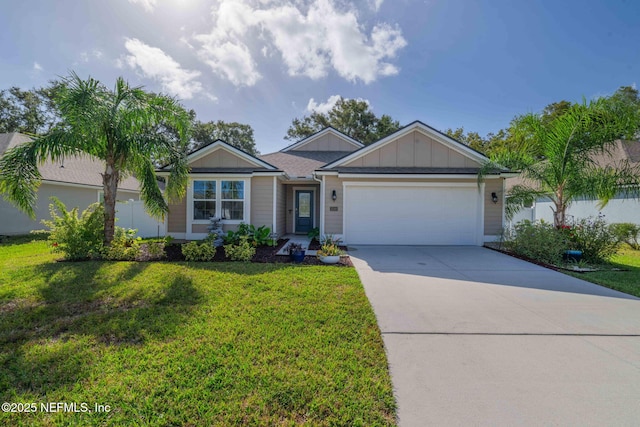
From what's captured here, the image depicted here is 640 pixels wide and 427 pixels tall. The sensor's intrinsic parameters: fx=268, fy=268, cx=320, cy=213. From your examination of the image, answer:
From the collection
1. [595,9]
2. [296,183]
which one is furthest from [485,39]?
[296,183]

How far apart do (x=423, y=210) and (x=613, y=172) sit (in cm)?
528

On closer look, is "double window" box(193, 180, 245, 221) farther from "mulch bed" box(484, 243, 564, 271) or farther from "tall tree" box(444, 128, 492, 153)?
"tall tree" box(444, 128, 492, 153)

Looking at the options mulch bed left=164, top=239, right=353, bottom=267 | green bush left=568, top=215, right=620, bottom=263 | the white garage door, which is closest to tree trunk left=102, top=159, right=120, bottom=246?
mulch bed left=164, top=239, right=353, bottom=267

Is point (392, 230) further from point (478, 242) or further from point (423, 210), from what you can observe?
point (478, 242)

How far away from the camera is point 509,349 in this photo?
3.19m

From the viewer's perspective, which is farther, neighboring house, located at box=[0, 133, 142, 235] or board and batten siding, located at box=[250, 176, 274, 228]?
neighboring house, located at box=[0, 133, 142, 235]

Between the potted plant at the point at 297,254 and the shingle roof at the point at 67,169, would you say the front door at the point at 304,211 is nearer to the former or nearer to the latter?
the potted plant at the point at 297,254

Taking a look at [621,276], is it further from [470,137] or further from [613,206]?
[470,137]

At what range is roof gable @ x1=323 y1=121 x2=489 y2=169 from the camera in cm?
1035

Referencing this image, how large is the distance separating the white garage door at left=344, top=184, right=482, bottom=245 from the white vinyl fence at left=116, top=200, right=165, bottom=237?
9819 millimetres

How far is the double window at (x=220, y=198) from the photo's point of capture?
1058cm

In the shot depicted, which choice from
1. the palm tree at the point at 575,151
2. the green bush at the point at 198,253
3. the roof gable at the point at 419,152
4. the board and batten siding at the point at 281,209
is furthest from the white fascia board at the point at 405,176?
the green bush at the point at 198,253

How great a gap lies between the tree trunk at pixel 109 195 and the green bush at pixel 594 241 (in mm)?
13431

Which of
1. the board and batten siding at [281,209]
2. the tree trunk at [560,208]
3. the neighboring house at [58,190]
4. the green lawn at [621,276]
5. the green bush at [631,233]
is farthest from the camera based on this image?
the neighboring house at [58,190]
